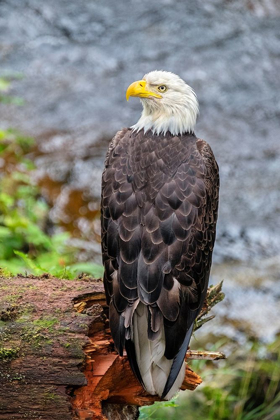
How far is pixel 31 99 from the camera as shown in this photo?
39.8 feet

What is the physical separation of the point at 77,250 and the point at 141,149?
3414mm

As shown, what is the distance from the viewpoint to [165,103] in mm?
5258

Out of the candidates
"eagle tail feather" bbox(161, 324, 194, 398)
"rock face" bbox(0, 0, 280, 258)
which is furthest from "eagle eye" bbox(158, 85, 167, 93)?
"rock face" bbox(0, 0, 280, 258)

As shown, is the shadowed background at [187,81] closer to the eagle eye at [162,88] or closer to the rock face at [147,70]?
the rock face at [147,70]

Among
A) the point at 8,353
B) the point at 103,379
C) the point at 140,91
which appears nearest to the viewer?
the point at 8,353

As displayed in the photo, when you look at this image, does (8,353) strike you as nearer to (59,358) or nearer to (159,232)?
(59,358)

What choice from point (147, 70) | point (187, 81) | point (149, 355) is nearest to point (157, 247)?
point (149, 355)

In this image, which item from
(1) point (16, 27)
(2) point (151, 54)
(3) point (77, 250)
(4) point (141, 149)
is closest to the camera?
(4) point (141, 149)

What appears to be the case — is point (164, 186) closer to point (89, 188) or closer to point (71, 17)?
point (89, 188)

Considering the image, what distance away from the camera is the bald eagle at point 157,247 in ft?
13.7

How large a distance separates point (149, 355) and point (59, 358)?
2.17ft

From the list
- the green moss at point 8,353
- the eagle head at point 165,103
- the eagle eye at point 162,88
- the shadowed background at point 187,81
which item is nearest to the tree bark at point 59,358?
the green moss at point 8,353

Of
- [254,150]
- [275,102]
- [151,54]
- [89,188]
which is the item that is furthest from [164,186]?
[151,54]

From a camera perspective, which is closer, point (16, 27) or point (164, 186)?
point (164, 186)
